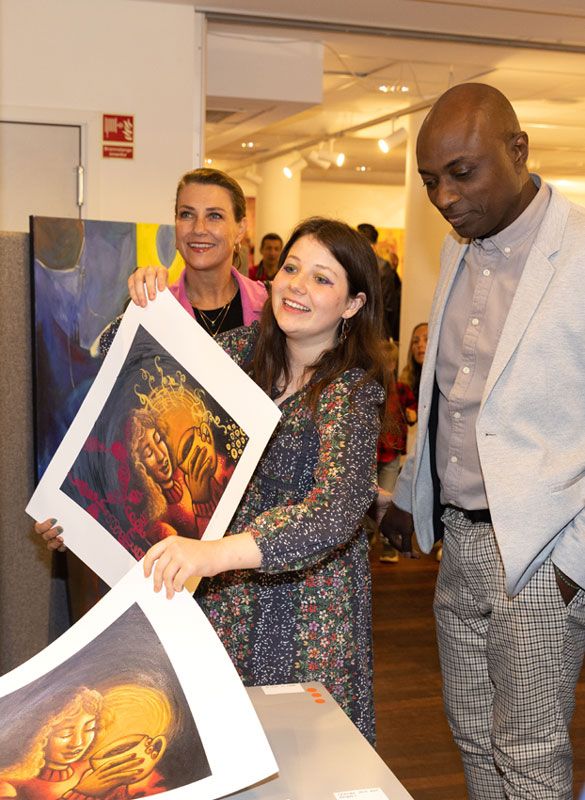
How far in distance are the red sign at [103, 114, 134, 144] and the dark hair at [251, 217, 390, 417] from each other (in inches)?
154

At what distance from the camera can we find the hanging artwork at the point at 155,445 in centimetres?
159

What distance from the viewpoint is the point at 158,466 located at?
1744 mm

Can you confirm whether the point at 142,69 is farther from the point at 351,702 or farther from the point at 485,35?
the point at 351,702

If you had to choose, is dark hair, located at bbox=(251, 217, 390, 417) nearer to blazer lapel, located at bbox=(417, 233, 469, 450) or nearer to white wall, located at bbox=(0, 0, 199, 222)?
blazer lapel, located at bbox=(417, 233, 469, 450)

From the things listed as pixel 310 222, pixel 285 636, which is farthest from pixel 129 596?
pixel 310 222

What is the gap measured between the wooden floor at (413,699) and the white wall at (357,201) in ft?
38.6

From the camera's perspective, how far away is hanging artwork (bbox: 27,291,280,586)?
5.23ft

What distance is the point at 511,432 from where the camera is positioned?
1.80 m

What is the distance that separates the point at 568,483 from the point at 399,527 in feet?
1.63

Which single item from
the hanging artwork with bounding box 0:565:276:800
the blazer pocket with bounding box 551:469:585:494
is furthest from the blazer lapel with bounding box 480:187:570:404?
the hanging artwork with bounding box 0:565:276:800

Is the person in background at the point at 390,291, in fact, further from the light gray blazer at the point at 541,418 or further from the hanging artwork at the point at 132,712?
the hanging artwork at the point at 132,712

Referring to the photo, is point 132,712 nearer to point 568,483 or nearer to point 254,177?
point 568,483

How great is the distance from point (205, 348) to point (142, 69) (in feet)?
14.1

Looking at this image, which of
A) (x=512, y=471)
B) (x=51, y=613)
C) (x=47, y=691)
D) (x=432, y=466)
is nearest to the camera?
(x=47, y=691)
